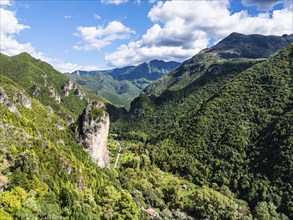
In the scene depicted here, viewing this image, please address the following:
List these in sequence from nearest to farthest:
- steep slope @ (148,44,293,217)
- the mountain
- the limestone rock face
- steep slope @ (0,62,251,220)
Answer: steep slope @ (0,62,251,220) → the mountain → the limestone rock face → steep slope @ (148,44,293,217)

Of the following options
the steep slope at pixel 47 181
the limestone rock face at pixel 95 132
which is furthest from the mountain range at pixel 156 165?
the limestone rock face at pixel 95 132

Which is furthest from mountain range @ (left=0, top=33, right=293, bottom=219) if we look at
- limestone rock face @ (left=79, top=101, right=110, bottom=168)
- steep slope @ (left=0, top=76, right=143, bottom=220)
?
limestone rock face @ (left=79, top=101, right=110, bottom=168)

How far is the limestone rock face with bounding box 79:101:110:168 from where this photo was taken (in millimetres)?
131500

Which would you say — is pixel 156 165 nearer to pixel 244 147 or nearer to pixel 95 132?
pixel 244 147

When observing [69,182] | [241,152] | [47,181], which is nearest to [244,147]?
[241,152]

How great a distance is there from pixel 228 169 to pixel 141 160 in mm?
43928

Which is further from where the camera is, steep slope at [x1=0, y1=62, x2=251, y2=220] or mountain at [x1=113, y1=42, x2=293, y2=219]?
mountain at [x1=113, y1=42, x2=293, y2=219]

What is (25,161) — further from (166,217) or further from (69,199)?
(166,217)

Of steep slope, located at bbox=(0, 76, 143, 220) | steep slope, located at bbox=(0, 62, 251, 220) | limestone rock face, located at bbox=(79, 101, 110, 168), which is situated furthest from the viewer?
limestone rock face, located at bbox=(79, 101, 110, 168)

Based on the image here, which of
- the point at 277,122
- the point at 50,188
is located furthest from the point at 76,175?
the point at 277,122

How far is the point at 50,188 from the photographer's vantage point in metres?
70.9

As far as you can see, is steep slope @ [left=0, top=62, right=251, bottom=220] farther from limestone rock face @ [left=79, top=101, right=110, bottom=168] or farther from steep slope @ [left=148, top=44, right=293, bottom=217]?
A: steep slope @ [left=148, top=44, right=293, bottom=217]

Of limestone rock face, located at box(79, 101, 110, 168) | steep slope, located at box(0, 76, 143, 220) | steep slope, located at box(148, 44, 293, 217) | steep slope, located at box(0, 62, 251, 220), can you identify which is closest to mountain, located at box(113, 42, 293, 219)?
steep slope, located at box(148, 44, 293, 217)

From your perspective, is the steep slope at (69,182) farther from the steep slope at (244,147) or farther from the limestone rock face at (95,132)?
the steep slope at (244,147)
